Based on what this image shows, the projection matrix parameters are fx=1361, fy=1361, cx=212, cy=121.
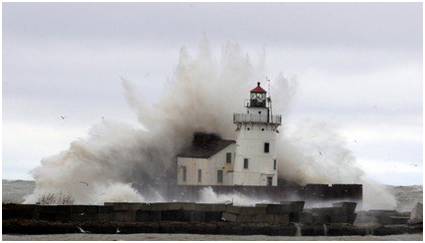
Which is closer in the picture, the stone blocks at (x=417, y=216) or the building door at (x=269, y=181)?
the stone blocks at (x=417, y=216)

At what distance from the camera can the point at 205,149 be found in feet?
134

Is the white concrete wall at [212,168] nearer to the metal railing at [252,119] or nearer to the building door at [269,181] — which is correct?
the building door at [269,181]

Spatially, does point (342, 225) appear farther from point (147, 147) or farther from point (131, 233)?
point (147, 147)

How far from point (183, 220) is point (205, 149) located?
7233 millimetres

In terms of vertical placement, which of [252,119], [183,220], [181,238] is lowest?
[181,238]

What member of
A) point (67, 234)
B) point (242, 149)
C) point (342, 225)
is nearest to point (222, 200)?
point (242, 149)

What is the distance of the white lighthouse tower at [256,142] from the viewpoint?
126ft

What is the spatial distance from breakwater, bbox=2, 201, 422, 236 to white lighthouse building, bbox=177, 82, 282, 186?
399cm

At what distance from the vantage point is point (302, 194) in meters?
38.4

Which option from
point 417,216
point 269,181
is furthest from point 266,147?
point 417,216

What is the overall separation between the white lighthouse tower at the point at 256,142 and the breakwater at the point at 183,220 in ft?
13.0

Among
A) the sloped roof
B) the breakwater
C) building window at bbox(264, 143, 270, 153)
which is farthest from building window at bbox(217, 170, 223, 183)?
the breakwater

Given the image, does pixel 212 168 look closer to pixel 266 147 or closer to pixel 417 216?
pixel 266 147

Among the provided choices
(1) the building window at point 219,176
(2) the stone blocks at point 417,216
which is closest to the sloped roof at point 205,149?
(1) the building window at point 219,176
